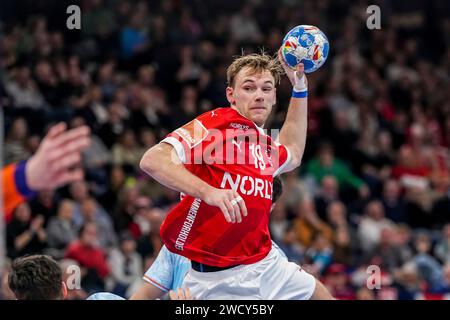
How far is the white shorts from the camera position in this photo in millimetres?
6391

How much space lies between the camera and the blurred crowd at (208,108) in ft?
39.9

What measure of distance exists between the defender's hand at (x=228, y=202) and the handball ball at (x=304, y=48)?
Result: 141 centimetres

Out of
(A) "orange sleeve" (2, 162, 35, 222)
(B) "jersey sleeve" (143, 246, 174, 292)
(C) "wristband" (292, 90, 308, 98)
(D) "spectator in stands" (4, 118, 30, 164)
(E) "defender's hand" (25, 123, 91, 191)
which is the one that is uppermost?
(C) "wristband" (292, 90, 308, 98)

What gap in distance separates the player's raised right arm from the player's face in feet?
2.36

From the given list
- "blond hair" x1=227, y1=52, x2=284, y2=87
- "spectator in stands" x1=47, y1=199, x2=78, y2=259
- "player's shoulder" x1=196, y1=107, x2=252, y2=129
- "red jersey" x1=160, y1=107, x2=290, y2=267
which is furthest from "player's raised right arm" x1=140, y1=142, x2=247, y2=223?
"spectator in stands" x1=47, y1=199, x2=78, y2=259

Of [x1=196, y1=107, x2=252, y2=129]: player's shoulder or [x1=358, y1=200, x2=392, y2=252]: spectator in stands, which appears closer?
[x1=196, y1=107, x2=252, y2=129]: player's shoulder

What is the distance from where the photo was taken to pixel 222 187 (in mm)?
6223

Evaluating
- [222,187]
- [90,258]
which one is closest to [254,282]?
[222,187]

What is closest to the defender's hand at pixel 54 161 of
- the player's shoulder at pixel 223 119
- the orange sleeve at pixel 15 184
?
the orange sleeve at pixel 15 184

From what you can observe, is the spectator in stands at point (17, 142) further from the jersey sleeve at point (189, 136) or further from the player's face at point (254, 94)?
the jersey sleeve at point (189, 136)

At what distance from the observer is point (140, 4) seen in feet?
55.4

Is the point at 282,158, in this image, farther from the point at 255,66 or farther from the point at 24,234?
the point at 24,234

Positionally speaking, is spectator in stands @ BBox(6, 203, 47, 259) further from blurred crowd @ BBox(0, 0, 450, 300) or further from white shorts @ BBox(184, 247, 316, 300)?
white shorts @ BBox(184, 247, 316, 300)
